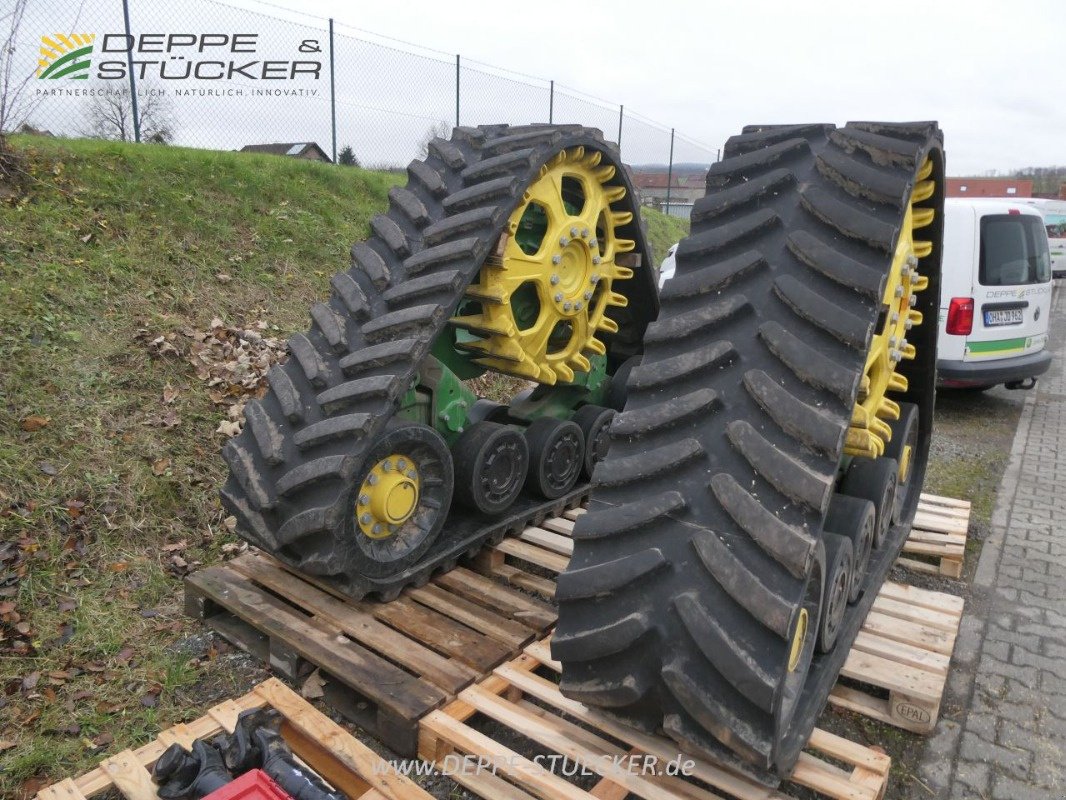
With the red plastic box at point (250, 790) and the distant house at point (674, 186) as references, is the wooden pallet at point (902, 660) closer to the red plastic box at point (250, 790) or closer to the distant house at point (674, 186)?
the red plastic box at point (250, 790)

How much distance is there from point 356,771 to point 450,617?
3.65 ft

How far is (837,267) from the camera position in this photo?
2402mm

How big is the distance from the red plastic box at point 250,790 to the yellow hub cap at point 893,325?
8.20 feet

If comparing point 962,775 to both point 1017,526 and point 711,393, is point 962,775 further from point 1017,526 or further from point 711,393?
point 1017,526

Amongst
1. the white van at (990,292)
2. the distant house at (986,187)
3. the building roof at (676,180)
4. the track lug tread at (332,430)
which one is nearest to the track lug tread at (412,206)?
the track lug tread at (332,430)

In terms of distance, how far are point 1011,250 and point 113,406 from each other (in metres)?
8.55

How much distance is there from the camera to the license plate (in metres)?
7.68

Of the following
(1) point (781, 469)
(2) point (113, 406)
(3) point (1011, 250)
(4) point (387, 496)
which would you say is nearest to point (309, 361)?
(4) point (387, 496)

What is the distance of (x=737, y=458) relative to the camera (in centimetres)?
225

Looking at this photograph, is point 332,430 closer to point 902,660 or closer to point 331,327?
point 331,327

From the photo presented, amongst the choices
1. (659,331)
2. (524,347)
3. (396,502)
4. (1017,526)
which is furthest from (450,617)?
(1017,526)

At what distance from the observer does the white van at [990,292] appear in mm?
7566

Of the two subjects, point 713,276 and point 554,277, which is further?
point 554,277

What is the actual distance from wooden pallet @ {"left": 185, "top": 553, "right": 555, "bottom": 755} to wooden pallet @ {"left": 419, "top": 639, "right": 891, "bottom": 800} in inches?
6.2
